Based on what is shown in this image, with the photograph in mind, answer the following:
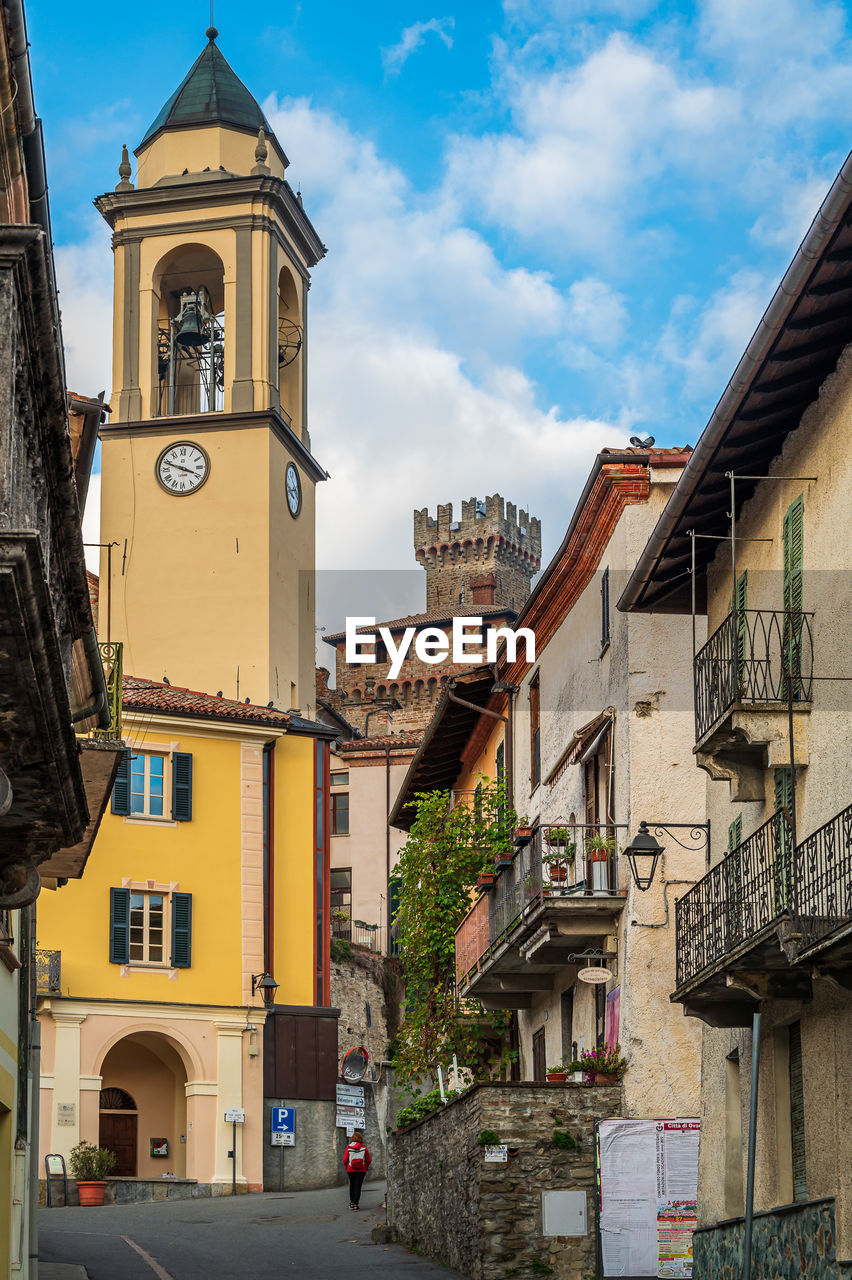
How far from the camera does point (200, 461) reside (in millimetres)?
52438

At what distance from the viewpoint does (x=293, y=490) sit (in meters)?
53.9

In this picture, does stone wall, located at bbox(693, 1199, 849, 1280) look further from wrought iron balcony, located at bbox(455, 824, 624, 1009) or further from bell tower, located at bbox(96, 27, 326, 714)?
bell tower, located at bbox(96, 27, 326, 714)

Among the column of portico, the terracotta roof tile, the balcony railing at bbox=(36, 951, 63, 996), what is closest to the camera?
the column of portico

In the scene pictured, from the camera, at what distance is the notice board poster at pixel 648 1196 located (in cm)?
1988

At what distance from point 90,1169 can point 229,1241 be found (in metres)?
11.0

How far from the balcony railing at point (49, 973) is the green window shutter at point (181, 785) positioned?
4244mm

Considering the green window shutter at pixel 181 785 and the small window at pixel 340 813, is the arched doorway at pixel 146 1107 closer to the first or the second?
the green window shutter at pixel 181 785

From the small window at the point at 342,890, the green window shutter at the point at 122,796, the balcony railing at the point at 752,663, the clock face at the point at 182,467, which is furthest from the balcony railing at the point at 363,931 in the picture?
the balcony railing at the point at 752,663

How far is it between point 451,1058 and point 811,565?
16.3 metres

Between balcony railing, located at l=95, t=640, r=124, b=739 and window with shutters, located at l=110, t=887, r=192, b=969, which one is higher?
balcony railing, located at l=95, t=640, r=124, b=739

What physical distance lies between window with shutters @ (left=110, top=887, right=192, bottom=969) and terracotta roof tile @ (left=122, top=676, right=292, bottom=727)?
154 inches

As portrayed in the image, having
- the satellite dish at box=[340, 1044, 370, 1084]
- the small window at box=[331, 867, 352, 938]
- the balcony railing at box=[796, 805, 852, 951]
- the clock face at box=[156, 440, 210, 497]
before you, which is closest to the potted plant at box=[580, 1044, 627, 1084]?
the balcony railing at box=[796, 805, 852, 951]

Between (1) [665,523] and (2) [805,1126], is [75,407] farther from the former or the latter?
(2) [805,1126]

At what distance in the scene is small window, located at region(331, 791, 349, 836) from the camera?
7144cm
